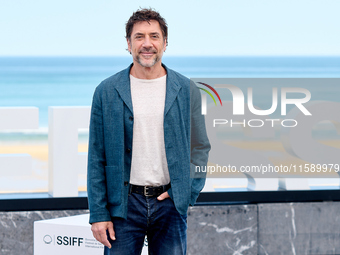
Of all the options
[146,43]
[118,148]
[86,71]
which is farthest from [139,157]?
[86,71]

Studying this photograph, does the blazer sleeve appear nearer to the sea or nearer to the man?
the man

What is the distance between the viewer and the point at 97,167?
7.24 feet

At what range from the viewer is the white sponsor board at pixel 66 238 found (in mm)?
2918

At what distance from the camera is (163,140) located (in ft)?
7.30

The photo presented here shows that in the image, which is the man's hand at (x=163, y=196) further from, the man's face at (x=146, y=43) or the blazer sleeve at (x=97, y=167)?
the man's face at (x=146, y=43)

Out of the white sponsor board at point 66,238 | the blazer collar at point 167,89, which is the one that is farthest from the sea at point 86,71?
the blazer collar at point 167,89

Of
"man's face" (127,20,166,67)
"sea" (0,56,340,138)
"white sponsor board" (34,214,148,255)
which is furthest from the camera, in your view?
"sea" (0,56,340,138)

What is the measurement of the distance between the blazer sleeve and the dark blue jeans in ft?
0.26

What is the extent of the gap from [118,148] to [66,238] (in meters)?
0.99

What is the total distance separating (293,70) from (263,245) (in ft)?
85.2

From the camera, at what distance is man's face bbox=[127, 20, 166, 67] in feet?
7.15

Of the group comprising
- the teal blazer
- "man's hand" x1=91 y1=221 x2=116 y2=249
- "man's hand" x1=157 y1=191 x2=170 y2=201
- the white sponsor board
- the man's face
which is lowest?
the white sponsor board

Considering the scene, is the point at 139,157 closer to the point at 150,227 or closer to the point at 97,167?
the point at 97,167

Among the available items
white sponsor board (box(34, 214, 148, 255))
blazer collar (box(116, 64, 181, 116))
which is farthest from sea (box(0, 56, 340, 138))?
blazer collar (box(116, 64, 181, 116))
